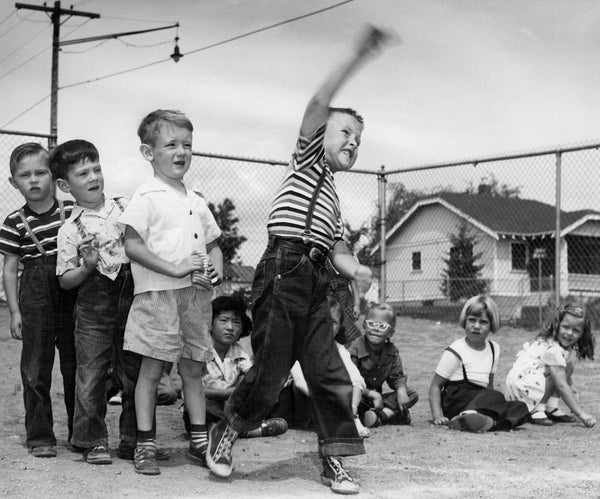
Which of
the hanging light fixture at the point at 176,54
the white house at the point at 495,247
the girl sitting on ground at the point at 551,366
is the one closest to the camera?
the girl sitting on ground at the point at 551,366

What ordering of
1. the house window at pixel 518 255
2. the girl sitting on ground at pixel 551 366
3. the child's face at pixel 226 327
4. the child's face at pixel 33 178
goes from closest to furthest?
the child's face at pixel 33 178
the child's face at pixel 226 327
the girl sitting on ground at pixel 551 366
the house window at pixel 518 255

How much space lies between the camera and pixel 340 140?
12.8 feet

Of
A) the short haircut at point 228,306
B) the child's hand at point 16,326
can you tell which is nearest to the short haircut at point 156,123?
the child's hand at point 16,326

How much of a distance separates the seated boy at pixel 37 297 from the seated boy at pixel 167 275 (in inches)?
22.8

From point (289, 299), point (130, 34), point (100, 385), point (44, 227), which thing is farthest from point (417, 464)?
point (130, 34)

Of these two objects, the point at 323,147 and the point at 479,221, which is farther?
the point at 479,221

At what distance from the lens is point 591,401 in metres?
6.79

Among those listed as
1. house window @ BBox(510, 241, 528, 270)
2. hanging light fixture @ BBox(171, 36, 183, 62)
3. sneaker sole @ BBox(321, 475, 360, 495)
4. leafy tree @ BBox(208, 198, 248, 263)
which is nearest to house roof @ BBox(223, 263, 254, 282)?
→ leafy tree @ BBox(208, 198, 248, 263)

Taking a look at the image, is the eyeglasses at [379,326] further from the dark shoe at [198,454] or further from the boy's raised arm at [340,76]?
the boy's raised arm at [340,76]

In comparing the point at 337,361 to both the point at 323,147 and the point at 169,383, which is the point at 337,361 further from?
the point at 169,383

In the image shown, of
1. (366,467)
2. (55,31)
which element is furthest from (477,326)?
(55,31)

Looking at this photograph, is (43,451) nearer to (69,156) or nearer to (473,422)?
(69,156)

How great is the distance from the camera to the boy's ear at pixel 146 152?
4.06m

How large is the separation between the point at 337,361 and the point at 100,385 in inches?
45.9
